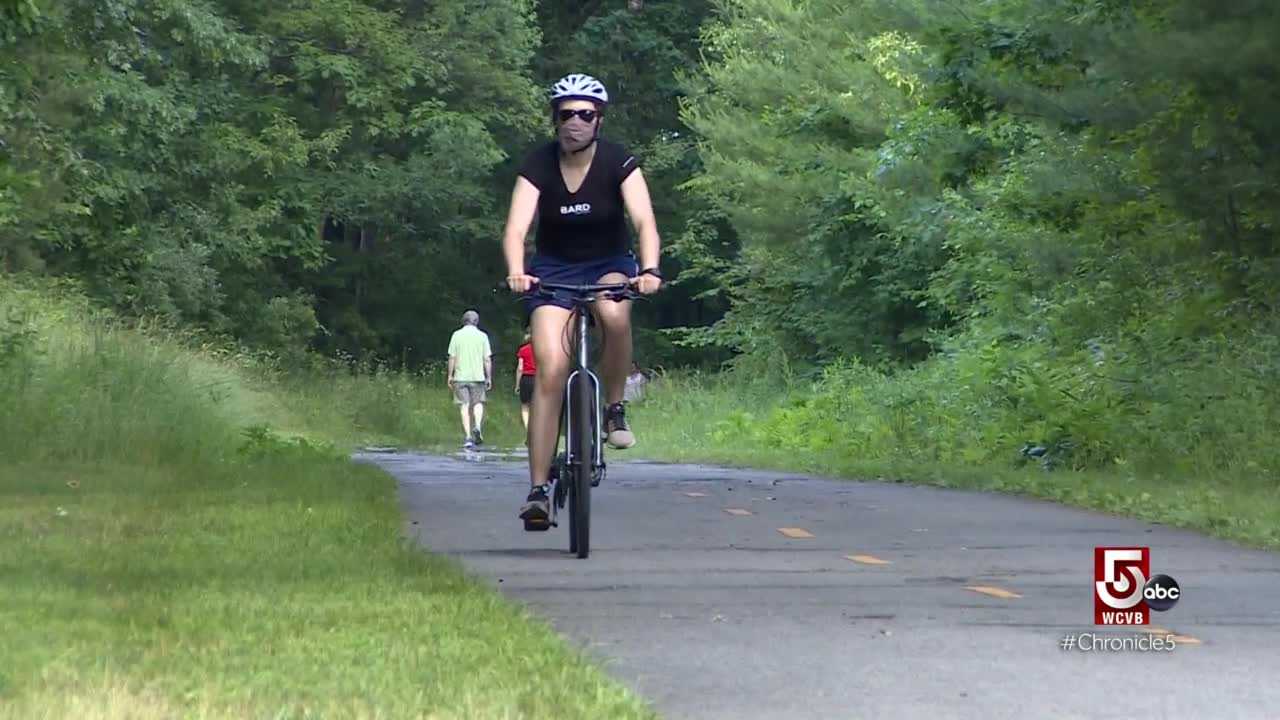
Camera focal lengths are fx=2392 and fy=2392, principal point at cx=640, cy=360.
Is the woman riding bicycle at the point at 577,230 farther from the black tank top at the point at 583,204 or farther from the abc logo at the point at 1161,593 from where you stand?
the abc logo at the point at 1161,593

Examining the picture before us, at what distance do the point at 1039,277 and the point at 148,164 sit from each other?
17560 millimetres

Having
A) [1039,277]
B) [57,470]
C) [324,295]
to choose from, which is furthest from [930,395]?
[324,295]

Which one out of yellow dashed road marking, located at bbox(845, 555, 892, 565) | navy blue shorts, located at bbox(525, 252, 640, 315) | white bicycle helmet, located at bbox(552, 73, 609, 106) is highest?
white bicycle helmet, located at bbox(552, 73, 609, 106)

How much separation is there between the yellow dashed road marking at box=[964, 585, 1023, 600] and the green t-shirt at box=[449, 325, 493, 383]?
69.2ft

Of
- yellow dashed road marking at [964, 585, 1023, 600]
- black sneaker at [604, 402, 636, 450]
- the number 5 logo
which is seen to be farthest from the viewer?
black sneaker at [604, 402, 636, 450]

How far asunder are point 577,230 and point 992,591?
2.67 m

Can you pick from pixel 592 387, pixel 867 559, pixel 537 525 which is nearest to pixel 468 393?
pixel 537 525

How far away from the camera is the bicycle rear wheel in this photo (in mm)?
10281

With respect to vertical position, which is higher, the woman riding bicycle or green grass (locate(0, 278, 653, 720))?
the woman riding bicycle

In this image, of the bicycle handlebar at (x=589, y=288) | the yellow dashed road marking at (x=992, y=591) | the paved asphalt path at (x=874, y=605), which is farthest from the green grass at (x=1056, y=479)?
the bicycle handlebar at (x=589, y=288)

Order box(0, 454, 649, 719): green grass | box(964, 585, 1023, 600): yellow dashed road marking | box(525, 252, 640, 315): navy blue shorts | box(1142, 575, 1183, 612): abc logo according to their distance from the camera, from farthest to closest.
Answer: box(525, 252, 640, 315): navy blue shorts → box(964, 585, 1023, 600): yellow dashed road marking → box(1142, 575, 1183, 612): abc logo → box(0, 454, 649, 719): green grass

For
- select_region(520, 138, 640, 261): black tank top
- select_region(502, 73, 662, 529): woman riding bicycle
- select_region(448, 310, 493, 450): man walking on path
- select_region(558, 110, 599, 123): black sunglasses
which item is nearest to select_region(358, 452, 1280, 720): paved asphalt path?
select_region(502, 73, 662, 529): woman riding bicycle

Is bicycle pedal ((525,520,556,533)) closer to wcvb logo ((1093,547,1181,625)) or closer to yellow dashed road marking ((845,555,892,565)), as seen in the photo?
yellow dashed road marking ((845,555,892,565))

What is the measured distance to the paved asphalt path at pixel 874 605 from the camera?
618 cm
